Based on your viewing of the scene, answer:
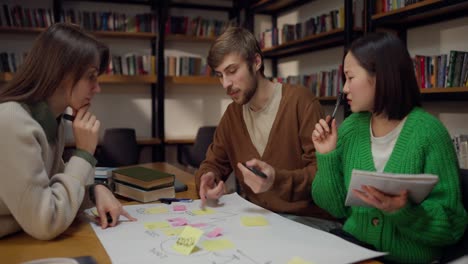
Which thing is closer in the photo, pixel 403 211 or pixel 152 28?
pixel 403 211

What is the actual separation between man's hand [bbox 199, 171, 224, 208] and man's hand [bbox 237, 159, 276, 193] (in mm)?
149

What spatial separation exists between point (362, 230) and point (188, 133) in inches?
151

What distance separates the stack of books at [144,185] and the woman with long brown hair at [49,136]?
0.18m

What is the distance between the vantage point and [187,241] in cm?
97

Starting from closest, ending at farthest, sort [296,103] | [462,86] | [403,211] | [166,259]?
[166,259] < [403,211] < [296,103] < [462,86]

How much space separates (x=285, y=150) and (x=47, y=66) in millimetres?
920

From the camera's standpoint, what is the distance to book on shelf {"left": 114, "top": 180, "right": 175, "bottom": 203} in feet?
4.75

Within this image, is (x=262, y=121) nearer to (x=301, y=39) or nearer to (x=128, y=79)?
(x=301, y=39)

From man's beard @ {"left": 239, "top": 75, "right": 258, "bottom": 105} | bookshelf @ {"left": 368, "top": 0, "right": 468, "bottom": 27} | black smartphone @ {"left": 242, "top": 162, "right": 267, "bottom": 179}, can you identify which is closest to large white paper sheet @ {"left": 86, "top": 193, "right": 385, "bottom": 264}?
black smartphone @ {"left": 242, "top": 162, "right": 267, "bottom": 179}

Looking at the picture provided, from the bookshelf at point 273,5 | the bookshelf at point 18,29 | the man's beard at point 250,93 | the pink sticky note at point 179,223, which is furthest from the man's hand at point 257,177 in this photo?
the bookshelf at point 18,29

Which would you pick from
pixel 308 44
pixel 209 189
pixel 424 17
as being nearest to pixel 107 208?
pixel 209 189

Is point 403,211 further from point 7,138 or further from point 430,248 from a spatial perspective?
point 7,138

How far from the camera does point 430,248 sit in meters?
1.16

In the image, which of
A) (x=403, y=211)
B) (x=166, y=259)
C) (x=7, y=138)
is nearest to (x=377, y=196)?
(x=403, y=211)
